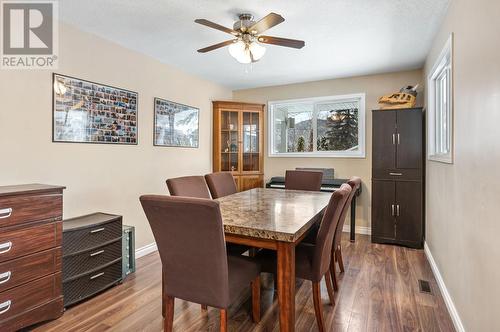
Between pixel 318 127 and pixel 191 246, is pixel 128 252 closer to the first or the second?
pixel 191 246

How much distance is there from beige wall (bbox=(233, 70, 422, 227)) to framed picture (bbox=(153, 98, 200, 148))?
148cm

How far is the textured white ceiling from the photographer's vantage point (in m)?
2.31

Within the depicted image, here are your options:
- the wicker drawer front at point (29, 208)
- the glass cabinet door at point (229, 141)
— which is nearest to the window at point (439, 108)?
the glass cabinet door at point (229, 141)

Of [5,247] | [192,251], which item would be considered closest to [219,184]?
[192,251]

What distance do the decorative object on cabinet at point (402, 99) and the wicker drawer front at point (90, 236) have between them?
138 inches

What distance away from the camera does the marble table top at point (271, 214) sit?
1609 millimetres

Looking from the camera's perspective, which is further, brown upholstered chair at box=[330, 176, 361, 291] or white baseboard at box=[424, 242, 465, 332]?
brown upholstered chair at box=[330, 176, 361, 291]

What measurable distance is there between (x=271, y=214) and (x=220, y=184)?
119 cm

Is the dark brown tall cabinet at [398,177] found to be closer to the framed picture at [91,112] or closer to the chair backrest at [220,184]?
the chair backrest at [220,184]

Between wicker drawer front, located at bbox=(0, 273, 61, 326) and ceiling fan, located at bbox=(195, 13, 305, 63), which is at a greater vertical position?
ceiling fan, located at bbox=(195, 13, 305, 63)

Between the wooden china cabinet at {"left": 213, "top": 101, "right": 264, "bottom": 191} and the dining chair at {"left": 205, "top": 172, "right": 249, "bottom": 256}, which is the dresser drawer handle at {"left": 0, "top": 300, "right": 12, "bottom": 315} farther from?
the wooden china cabinet at {"left": 213, "top": 101, "right": 264, "bottom": 191}

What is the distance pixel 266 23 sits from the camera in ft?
6.78

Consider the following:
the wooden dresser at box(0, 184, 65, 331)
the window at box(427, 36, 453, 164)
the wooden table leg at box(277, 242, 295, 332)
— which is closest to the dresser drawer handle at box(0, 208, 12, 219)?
A: the wooden dresser at box(0, 184, 65, 331)

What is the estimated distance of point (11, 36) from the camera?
2.29m
